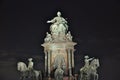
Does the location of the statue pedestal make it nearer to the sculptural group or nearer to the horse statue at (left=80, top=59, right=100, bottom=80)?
the sculptural group

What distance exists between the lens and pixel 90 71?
1658 centimetres

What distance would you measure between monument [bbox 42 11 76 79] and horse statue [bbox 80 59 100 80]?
2.39 ft

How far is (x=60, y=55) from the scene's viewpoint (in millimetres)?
17469

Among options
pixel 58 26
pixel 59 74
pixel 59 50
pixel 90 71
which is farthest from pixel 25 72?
pixel 90 71

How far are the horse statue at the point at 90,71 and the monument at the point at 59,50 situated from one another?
727 mm

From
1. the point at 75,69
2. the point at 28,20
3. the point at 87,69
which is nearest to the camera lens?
the point at 87,69

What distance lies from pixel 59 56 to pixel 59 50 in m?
0.32

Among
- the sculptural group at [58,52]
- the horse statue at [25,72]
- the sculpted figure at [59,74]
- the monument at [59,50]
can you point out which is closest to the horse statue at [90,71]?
the sculptural group at [58,52]

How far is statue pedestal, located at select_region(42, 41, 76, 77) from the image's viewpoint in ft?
56.9

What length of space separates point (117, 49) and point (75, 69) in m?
2.61

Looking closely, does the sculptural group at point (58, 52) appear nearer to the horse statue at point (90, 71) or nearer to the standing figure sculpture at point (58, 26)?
the standing figure sculpture at point (58, 26)

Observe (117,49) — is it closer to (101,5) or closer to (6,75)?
(101,5)

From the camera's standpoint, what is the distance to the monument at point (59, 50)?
17.3 metres

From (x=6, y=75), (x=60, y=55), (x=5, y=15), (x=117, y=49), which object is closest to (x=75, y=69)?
(x=60, y=55)
